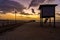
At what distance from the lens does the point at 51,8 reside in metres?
34.7

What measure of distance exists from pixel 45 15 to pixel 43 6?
7.24 feet

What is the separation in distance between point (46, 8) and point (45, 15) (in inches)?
66.5

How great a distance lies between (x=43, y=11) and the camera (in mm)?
35219

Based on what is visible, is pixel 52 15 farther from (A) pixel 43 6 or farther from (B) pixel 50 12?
(A) pixel 43 6

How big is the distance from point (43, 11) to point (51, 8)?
203 cm

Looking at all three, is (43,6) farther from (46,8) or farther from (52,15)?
(52,15)

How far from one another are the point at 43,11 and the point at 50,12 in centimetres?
171

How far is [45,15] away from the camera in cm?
3512

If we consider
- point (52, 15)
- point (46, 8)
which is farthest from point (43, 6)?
point (52, 15)

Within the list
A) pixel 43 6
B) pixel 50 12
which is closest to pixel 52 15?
pixel 50 12

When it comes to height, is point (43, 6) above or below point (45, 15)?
above

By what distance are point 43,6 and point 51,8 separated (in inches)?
77.3

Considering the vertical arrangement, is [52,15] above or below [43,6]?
below
